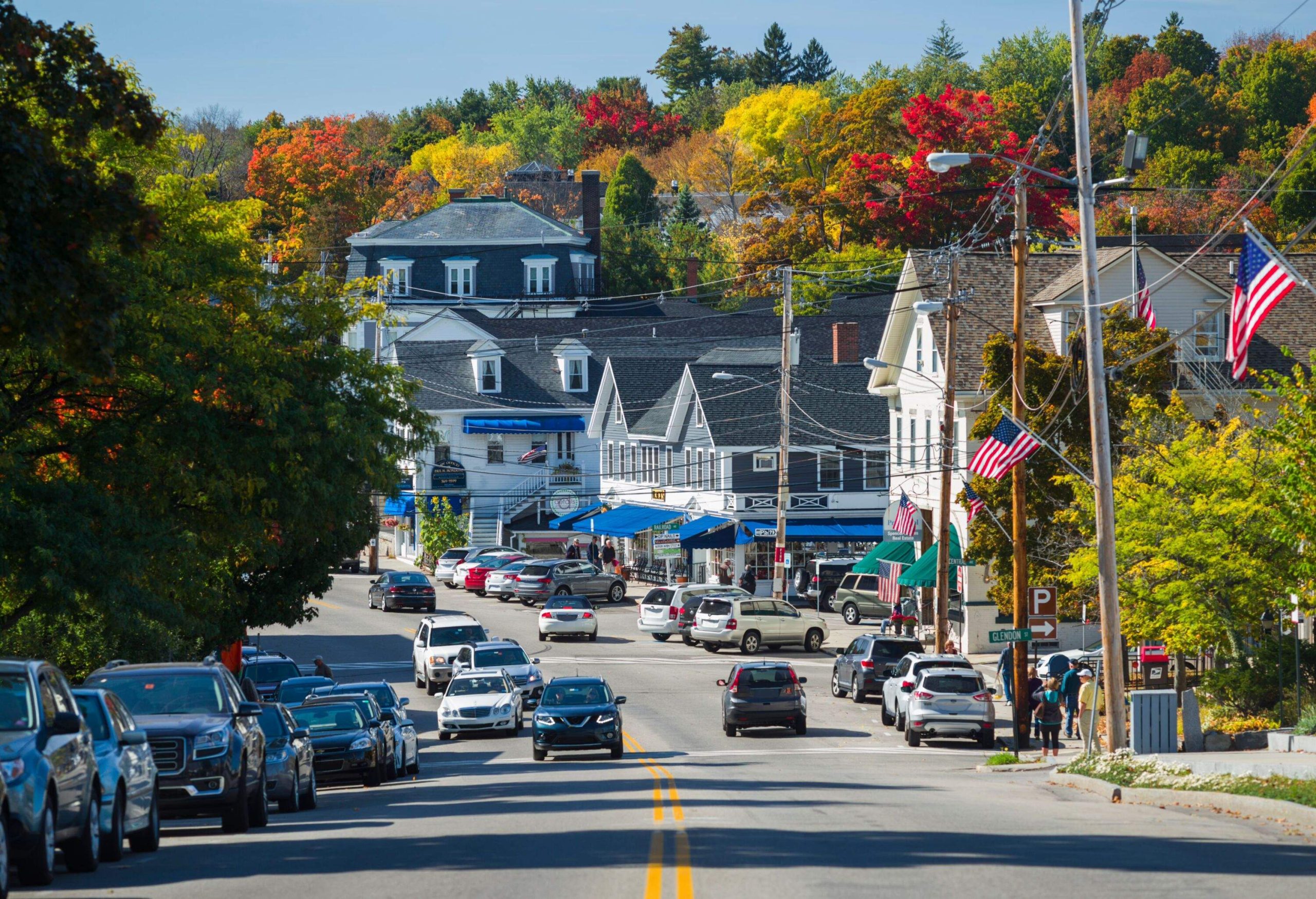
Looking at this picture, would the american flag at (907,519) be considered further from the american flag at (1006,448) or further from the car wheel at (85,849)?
the car wheel at (85,849)

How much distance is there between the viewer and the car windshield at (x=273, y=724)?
69.3ft

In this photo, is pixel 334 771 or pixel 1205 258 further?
pixel 1205 258

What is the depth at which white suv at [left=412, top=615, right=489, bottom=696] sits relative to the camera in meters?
42.3

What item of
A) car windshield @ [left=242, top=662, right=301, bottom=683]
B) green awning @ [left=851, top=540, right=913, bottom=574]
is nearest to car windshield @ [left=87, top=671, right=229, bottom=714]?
car windshield @ [left=242, top=662, right=301, bottom=683]

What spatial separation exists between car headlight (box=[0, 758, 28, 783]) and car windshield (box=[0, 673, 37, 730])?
986 millimetres

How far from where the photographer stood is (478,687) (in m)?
35.2

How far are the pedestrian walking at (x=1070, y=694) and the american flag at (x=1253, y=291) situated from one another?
576 inches

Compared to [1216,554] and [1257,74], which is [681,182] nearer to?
[1257,74]

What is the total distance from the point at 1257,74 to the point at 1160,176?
11647 mm

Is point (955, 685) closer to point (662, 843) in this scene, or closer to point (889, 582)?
point (662, 843)

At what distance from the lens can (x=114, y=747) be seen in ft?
47.5

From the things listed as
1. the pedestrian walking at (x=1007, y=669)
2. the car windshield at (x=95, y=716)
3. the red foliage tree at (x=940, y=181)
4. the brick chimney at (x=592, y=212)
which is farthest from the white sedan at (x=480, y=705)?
the brick chimney at (x=592, y=212)

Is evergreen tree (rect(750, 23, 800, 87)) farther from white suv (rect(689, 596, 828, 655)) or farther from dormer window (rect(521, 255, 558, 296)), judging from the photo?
white suv (rect(689, 596, 828, 655))

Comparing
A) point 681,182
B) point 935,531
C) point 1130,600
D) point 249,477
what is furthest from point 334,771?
point 681,182
